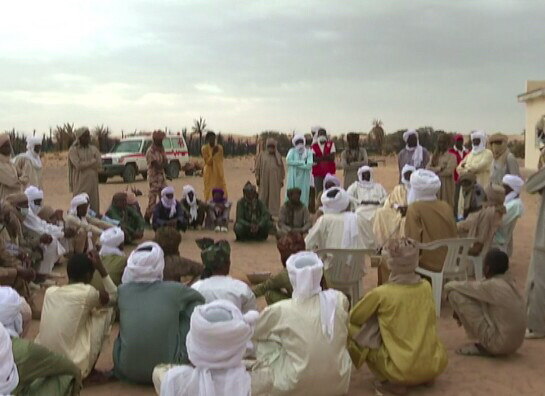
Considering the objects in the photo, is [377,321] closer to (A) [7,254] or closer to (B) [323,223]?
(B) [323,223]

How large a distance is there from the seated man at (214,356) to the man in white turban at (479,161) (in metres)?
8.17

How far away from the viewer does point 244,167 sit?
3531 centimetres

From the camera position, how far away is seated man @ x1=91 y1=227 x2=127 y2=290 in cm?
621

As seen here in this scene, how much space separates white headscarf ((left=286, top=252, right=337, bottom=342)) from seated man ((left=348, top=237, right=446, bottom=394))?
0.39 m

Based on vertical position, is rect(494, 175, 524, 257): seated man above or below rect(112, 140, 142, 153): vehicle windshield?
below

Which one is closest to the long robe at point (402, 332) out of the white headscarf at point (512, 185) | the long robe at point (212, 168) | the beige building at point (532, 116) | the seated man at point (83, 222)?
the white headscarf at point (512, 185)

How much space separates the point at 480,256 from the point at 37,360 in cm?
505

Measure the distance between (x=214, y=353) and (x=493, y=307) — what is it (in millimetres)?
3030

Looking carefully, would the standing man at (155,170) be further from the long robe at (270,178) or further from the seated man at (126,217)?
the long robe at (270,178)

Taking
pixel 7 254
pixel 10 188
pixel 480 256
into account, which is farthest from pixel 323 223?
pixel 10 188

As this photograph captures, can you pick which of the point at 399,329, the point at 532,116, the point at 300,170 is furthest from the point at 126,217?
the point at 532,116

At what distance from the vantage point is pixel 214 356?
3.33 m

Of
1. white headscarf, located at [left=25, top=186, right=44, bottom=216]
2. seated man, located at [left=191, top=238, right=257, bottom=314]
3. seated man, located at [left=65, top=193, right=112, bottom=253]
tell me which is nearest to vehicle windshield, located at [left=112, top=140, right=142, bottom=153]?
seated man, located at [left=65, top=193, right=112, bottom=253]

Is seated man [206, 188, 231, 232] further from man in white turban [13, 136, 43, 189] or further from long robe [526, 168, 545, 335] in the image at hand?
long robe [526, 168, 545, 335]
